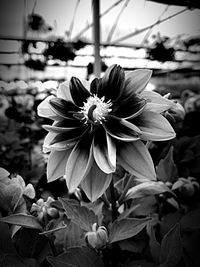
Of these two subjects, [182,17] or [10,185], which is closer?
[10,185]

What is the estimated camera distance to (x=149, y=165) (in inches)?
10.7

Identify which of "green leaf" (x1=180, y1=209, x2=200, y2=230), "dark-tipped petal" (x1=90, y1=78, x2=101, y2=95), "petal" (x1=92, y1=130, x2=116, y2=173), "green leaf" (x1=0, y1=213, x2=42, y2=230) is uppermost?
"dark-tipped petal" (x1=90, y1=78, x2=101, y2=95)

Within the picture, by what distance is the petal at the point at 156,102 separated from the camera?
0.93ft

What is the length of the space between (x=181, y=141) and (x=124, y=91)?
25 centimetres

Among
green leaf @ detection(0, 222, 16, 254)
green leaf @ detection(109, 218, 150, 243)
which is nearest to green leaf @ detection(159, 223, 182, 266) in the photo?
green leaf @ detection(109, 218, 150, 243)

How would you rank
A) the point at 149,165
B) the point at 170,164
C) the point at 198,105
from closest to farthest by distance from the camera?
the point at 149,165
the point at 170,164
the point at 198,105

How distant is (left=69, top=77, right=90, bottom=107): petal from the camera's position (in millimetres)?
300

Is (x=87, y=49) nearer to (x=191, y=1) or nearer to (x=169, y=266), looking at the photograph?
(x=191, y=1)

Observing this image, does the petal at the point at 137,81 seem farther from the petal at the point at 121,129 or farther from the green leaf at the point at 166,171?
the green leaf at the point at 166,171

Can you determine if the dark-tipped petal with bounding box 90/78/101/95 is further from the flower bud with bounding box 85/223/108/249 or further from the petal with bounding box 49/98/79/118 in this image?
the flower bud with bounding box 85/223/108/249

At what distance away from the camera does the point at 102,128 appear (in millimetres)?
295

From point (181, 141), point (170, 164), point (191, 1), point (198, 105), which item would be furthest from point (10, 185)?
point (191, 1)

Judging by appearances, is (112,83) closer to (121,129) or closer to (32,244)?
(121,129)

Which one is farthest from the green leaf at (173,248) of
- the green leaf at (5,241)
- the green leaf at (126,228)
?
the green leaf at (5,241)
